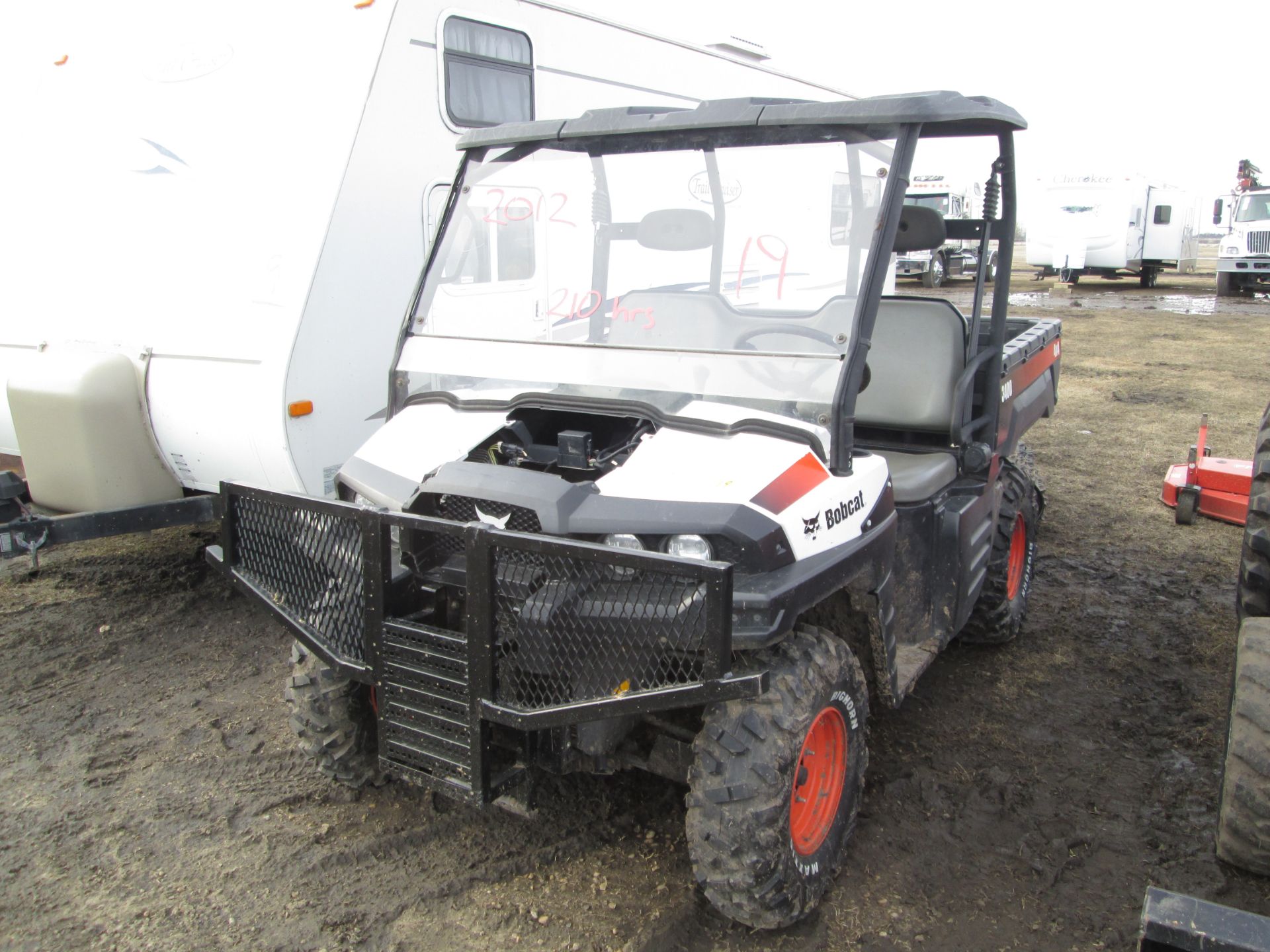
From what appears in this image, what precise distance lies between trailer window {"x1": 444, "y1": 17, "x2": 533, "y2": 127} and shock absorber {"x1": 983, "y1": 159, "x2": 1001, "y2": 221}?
8.34 feet

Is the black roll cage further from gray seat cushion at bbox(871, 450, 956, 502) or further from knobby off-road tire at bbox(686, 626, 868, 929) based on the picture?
knobby off-road tire at bbox(686, 626, 868, 929)

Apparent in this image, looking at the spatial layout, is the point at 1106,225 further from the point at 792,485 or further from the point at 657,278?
the point at 792,485

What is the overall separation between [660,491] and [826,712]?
0.81m

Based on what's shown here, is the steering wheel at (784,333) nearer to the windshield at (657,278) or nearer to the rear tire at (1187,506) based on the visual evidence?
the windshield at (657,278)

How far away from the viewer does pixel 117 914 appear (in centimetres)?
276


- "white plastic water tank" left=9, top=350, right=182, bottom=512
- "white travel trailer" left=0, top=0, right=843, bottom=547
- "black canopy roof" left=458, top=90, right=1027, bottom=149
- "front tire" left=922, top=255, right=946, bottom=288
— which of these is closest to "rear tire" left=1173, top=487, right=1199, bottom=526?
"black canopy roof" left=458, top=90, right=1027, bottom=149

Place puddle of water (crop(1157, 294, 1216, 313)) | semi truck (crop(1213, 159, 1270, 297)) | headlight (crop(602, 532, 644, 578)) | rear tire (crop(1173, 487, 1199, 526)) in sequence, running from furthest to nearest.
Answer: semi truck (crop(1213, 159, 1270, 297)) < puddle of water (crop(1157, 294, 1216, 313)) < rear tire (crop(1173, 487, 1199, 526)) < headlight (crop(602, 532, 644, 578))

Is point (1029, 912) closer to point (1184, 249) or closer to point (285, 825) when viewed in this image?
point (285, 825)

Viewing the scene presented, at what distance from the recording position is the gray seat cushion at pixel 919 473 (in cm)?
349

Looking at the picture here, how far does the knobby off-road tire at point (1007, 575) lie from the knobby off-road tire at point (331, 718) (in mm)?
2551

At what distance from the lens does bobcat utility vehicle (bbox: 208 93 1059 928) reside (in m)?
2.44

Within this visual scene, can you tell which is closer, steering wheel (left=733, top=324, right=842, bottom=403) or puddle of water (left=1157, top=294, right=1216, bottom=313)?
steering wheel (left=733, top=324, right=842, bottom=403)

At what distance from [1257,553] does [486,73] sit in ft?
13.2

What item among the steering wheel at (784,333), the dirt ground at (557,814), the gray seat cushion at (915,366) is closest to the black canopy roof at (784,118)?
the steering wheel at (784,333)
